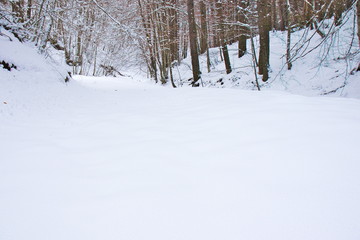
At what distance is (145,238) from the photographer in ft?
2.94

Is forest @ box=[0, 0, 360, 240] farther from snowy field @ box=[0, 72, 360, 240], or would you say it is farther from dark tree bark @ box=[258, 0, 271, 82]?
dark tree bark @ box=[258, 0, 271, 82]

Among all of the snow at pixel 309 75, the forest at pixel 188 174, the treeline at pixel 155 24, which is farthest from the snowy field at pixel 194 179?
the snow at pixel 309 75

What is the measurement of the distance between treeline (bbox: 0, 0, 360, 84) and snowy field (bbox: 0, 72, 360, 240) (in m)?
1.05

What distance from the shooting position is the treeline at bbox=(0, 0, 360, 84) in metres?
5.76

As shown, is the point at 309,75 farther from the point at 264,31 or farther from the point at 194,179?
the point at 194,179

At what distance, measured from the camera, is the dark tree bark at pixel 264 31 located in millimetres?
7297

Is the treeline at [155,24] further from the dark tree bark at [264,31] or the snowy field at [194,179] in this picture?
the snowy field at [194,179]

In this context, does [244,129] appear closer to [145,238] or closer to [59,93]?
[145,238]

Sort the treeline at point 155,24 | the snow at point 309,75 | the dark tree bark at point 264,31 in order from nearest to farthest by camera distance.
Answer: the treeline at point 155,24, the snow at point 309,75, the dark tree bark at point 264,31

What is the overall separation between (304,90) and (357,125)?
21.4 ft

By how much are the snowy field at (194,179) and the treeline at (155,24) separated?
105cm

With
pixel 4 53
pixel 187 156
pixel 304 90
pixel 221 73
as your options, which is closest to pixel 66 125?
pixel 187 156

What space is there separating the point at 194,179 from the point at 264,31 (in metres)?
8.02

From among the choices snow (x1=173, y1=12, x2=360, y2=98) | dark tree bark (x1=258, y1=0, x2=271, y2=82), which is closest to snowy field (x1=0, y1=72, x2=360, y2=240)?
snow (x1=173, y1=12, x2=360, y2=98)
